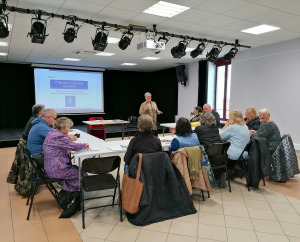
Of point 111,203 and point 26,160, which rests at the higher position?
point 26,160

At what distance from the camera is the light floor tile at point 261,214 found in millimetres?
2734

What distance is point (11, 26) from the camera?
4.40 meters

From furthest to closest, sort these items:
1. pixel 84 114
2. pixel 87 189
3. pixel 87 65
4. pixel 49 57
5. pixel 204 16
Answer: pixel 84 114 < pixel 87 65 < pixel 49 57 < pixel 204 16 < pixel 87 189

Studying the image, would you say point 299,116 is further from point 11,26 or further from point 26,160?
point 11,26

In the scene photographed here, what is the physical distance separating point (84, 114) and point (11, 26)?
19.4ft

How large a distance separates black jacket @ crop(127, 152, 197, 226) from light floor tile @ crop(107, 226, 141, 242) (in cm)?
11

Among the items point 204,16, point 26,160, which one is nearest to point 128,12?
point 204,16

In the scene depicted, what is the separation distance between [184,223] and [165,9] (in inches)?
118

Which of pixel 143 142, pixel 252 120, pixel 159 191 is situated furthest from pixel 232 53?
pixel 159 191

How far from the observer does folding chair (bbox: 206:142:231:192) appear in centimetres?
316

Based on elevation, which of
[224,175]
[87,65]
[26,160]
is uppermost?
[87,65]

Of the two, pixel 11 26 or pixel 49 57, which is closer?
pixel 11 26

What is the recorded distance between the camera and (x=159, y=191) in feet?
8.48

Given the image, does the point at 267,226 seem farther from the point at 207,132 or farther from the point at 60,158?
the point at 60,158
